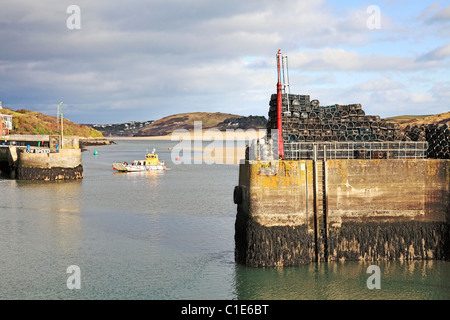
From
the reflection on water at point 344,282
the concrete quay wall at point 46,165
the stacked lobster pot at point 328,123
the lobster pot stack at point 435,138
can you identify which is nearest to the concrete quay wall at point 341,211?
the reflection on water at point 344,282

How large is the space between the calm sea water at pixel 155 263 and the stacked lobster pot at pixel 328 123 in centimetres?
807

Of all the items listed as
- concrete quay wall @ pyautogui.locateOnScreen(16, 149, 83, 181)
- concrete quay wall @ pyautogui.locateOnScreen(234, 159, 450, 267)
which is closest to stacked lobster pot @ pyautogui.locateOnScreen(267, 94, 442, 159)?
concrete quay wall @ pyautogui.locateOnScreen(234, 159, 450, 267)

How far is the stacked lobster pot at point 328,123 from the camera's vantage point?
2797cm

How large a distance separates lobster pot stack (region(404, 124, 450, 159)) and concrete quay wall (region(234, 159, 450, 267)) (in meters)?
3.32

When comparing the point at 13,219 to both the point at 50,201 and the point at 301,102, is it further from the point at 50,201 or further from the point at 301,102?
the point at 301,102

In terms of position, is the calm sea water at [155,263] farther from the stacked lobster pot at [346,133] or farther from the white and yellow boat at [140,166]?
the white and yellow boat at [140,166]

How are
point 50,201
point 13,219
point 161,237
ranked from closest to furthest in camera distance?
point 161,237
point 13,219
point 50,201

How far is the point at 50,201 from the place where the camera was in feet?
162

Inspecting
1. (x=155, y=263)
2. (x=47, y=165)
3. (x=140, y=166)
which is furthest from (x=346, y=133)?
(x=140, y=166)

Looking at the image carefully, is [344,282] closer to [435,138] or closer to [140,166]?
[435,138]

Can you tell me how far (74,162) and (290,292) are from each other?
177ft

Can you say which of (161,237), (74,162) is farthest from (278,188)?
(74,162)

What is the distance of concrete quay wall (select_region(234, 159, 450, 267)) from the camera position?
897 inches

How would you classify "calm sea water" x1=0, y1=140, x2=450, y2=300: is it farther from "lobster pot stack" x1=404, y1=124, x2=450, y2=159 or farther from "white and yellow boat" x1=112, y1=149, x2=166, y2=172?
"white and yellow boat" x1=112, y1=149, x2=166, y2=172
